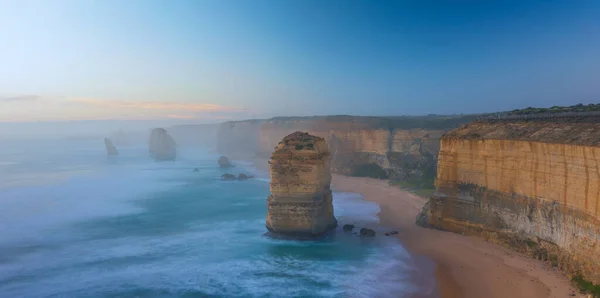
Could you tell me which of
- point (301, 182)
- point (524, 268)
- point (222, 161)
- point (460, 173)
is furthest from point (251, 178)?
point (524, 268)

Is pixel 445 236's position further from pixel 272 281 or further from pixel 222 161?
pixel 222 161

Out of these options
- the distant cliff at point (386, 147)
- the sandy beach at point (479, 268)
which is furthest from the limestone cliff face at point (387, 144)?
the sandy beach at point (479, 268)

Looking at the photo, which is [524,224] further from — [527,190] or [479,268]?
[479,268]

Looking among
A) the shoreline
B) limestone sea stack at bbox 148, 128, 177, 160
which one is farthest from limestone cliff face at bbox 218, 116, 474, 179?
limestone sea stack at bbox 148, 128, 177, 160

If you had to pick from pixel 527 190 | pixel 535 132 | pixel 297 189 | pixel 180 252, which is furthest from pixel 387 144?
Answer: pixel 180 252

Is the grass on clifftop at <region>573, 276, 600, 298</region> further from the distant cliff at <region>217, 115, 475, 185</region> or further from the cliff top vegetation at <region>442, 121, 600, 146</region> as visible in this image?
the distant cliff at <region>217, 115, 475, 185</region>

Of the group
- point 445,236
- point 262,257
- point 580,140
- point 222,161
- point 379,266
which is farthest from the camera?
point 222,161
